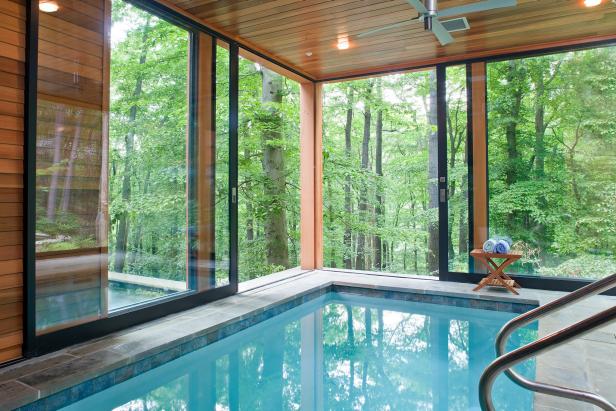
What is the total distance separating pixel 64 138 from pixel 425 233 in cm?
798

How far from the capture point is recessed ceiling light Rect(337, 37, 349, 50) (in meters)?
4.64

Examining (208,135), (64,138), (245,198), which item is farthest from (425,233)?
(64,138)

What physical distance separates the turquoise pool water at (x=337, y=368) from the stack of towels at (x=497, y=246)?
68 centimetres

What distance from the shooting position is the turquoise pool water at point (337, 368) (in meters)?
2.64

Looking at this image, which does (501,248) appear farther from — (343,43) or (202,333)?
(202,333)

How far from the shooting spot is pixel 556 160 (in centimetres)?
483

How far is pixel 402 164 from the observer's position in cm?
968

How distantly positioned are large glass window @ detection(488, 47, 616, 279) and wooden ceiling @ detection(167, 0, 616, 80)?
368 millimetres

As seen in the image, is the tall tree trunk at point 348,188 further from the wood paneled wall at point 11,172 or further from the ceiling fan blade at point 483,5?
the wood paneled wall at point 11,172

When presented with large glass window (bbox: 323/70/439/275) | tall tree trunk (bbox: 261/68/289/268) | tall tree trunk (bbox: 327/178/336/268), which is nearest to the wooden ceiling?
tall tree trunk (bbox: 261/68/289/268)

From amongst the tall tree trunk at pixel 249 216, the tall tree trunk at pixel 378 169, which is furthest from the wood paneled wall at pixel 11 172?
the tall tree trunk at pixel 378 169

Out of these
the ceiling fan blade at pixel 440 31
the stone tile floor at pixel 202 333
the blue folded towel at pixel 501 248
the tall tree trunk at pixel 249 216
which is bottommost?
the stone tile floor at pixel 202 333

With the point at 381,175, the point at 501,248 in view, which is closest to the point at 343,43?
the point at 501,248

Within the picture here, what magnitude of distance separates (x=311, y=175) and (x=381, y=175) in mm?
3768
